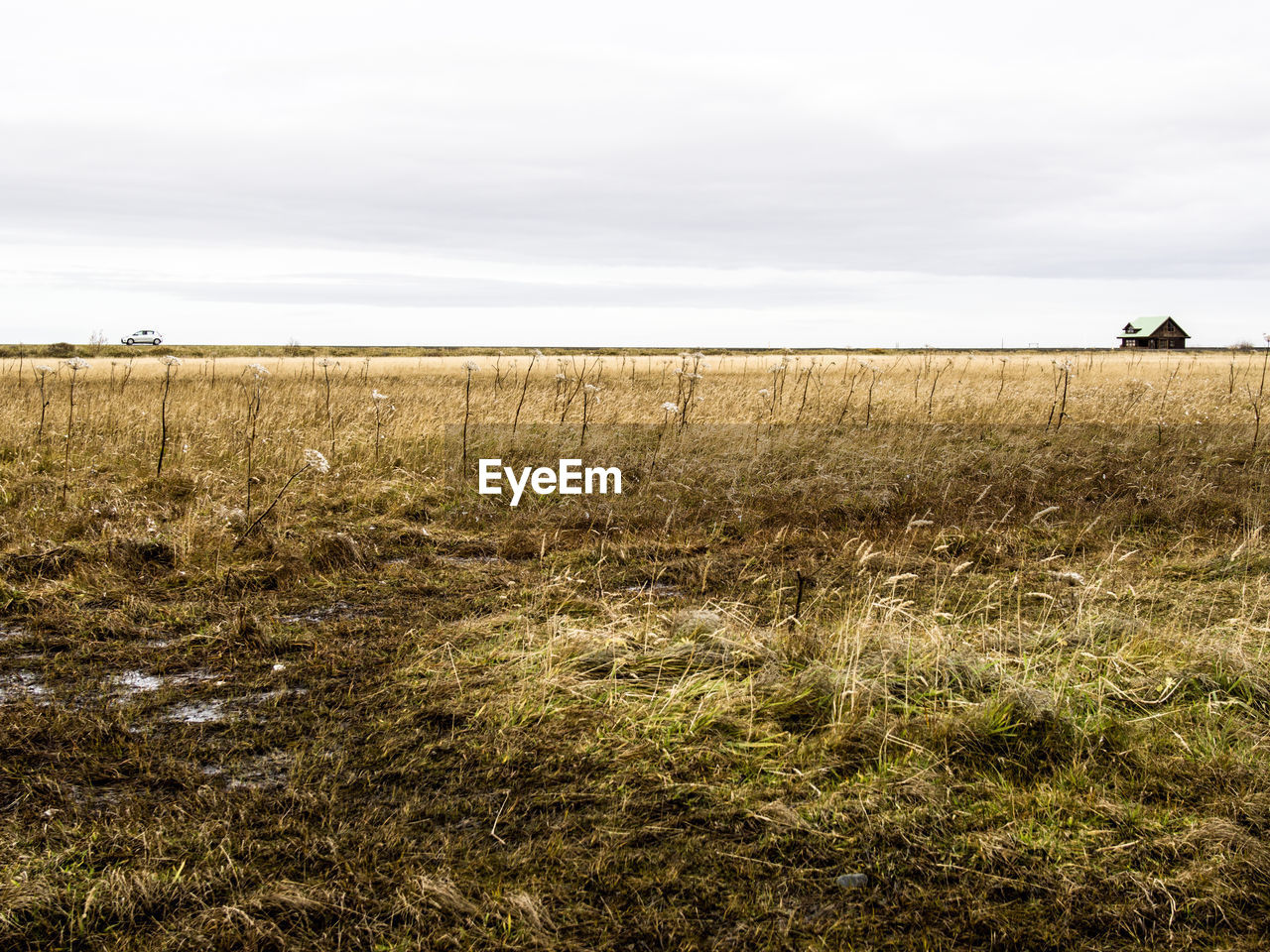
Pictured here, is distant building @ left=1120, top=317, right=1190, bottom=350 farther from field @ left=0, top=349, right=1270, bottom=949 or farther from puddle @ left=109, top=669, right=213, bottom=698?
puddle @ left=109, top=669, right=213, bottom=698

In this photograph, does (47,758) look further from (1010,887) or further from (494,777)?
(1010,887)

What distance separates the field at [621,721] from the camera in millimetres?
2533

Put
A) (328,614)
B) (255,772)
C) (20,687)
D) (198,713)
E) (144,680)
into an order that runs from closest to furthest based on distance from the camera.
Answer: (255,772) → (198,713) → (20,687) → (144,680) → (328,614)

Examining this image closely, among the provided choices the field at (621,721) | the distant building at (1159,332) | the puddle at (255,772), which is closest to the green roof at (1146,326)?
the distant building at (1159,332)

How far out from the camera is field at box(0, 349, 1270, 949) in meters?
2.53

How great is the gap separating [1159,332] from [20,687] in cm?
9452

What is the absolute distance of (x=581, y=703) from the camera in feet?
12.6

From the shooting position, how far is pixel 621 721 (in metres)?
3.65

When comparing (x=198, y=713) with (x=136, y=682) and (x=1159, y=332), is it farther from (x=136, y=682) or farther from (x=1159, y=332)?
(x=1159, y=332)

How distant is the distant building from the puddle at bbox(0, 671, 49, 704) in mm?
93398

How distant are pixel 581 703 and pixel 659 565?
101 inches

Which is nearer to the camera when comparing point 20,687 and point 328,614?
point 20,687

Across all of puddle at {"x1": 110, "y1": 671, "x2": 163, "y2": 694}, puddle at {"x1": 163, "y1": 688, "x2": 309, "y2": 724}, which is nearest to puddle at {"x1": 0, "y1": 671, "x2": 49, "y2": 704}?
puddle at {"x1": 110, "y1": 671, "x2": 163, "y2": 694}

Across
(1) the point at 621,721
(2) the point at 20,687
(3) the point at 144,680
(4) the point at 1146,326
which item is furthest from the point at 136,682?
(4) the point at 1146,326
